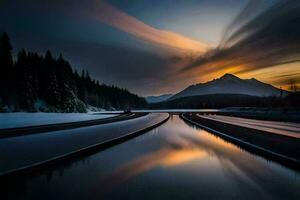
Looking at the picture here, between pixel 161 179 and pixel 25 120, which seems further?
pixel 25 120

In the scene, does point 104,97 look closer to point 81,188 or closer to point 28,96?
point 28,96

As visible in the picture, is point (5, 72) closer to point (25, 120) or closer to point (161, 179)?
point (25, 120)

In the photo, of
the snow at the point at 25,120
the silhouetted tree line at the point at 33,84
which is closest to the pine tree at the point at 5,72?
the silhouetted tree line at the point at 33,84

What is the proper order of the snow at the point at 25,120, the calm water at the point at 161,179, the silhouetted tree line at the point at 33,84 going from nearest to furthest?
the calm water at the point at 161,179
the snow at the point at 25,120
the silhouetted tree line at the point at 33,84

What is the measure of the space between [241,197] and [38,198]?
504 cm

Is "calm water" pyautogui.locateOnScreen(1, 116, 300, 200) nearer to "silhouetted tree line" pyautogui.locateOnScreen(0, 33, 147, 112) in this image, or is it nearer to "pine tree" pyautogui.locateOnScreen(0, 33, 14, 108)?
"silhouetted tree line" pyautogui.locateOnScreen(0, 33, 147, 112)

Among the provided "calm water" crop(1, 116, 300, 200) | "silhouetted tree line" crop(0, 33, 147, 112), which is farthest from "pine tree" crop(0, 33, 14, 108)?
"calm water" crop(1, 116, 300, 200)

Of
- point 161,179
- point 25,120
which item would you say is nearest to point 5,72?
point 25,120

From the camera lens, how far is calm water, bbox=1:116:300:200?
6844mm

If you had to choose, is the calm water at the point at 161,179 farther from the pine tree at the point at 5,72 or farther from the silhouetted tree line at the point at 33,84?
the pine tree at the point at 5,72

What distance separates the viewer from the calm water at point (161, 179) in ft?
22.5

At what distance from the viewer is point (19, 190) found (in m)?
7.18

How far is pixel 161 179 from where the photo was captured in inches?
331

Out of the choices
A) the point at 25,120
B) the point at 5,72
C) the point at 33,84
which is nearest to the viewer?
the point at 25,120
